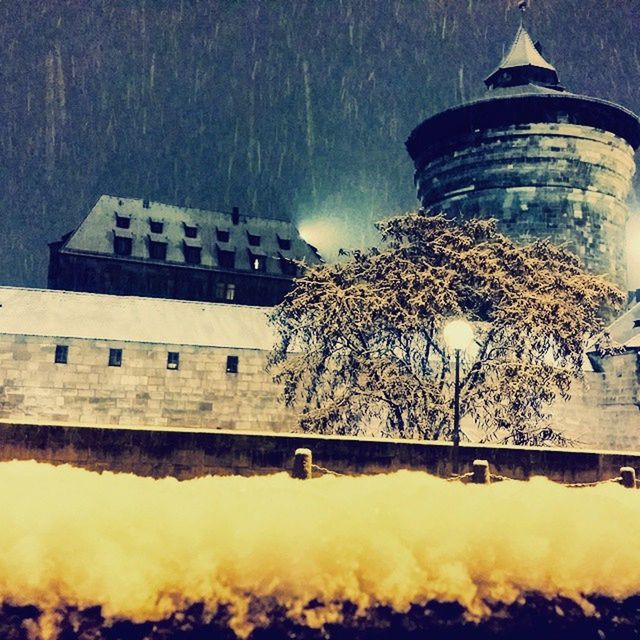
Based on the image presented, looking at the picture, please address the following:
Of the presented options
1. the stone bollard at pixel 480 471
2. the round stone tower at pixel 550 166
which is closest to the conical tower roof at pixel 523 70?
the round stone tower at pixel 550 166

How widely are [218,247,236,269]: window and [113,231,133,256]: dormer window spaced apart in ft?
21.9

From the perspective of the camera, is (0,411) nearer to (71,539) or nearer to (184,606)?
(71,539)

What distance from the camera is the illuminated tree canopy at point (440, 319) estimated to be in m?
21.5

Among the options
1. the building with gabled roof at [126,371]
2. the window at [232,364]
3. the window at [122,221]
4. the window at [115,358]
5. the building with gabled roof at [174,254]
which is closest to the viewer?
the building with gabled roof at [126,371]

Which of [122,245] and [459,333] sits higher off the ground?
[122,245]

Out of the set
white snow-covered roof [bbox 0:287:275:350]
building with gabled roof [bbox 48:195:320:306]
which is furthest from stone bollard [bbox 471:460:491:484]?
building with gabled roof [bbox 48:195:320:306]

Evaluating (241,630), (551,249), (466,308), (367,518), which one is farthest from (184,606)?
(551,249)

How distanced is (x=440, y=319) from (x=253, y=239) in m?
34.2

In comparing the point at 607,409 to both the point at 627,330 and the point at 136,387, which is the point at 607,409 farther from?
the point at 136,387

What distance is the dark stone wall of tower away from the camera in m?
42.9

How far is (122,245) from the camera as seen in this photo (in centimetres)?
4919

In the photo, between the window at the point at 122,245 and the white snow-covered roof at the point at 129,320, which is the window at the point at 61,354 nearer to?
the white snow-covered roof at the point at 129,320

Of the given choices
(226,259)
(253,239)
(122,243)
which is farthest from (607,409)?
(122,243)

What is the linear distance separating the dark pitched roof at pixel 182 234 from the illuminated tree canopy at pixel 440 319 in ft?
91.9
